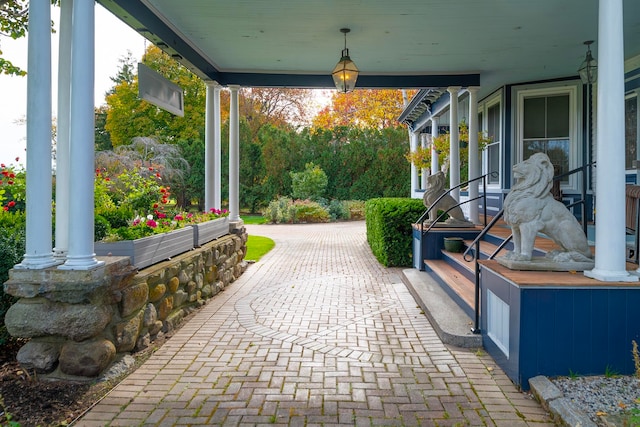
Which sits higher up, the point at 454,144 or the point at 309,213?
the point at 454,144

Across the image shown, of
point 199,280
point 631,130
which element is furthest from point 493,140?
point 199,280

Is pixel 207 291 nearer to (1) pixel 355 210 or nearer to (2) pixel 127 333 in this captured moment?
(2) pixel 127 333

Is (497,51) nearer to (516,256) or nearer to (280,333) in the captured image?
(516,256)

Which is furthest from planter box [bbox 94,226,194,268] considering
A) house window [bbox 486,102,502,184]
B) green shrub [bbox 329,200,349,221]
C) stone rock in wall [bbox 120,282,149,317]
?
green shrub [bbox 329,200,349,221]

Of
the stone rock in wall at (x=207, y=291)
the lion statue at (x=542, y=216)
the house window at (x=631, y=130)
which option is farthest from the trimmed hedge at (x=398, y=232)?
the lion statue at (x=542, y=216)

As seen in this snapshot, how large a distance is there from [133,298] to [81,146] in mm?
1298

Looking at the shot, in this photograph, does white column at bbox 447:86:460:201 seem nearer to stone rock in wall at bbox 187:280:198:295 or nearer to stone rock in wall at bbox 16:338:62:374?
stone rock in wall at bbox 187:280:198:295

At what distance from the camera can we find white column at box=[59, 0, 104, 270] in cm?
351

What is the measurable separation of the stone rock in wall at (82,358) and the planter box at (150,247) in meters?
0.90

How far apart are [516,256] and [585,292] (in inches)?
26.0

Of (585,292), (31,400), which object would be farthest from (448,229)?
(31,400)

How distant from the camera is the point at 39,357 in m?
3.35

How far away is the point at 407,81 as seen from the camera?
8633mm

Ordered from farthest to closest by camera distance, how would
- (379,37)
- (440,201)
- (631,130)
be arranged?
(440,201), (631,130), (379,37)
